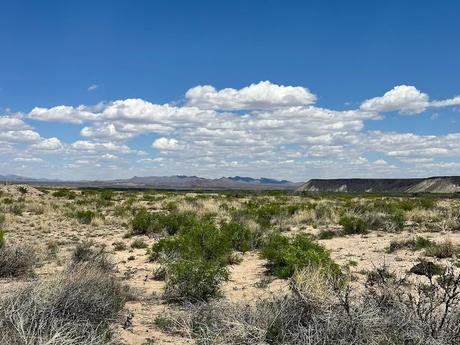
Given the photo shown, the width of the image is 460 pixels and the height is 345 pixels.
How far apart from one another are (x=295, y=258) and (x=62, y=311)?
18.8 ft

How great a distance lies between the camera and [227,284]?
10.6m

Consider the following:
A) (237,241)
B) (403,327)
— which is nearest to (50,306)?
(403,327)

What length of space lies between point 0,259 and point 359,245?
10835 millimetres

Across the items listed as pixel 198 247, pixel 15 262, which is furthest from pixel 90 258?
pixel 198 247

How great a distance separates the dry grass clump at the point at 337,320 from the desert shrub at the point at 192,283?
2.17m

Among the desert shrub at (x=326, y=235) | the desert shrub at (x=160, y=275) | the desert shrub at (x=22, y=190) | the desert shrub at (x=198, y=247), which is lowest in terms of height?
the desert shrub at (x=160, y=275)

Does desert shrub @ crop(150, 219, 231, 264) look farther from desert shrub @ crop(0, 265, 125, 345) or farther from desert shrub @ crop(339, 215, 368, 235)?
desert shrub @ crop(339, 215, 368, 235)

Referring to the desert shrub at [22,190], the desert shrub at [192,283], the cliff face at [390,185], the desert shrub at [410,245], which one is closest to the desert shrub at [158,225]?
the desert shrub at [410,245]

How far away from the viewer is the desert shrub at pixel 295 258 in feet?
34.1

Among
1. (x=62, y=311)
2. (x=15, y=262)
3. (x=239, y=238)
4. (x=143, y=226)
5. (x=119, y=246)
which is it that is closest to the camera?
(x=62, y=311)

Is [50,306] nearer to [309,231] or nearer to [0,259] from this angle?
[0,259]

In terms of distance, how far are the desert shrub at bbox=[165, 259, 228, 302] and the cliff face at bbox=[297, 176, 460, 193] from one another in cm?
11206

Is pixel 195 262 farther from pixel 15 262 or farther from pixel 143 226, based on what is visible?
pixel 143 226

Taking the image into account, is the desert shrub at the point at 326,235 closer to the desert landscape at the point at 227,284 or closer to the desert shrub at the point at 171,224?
the desert landscape at the point at 227,284
